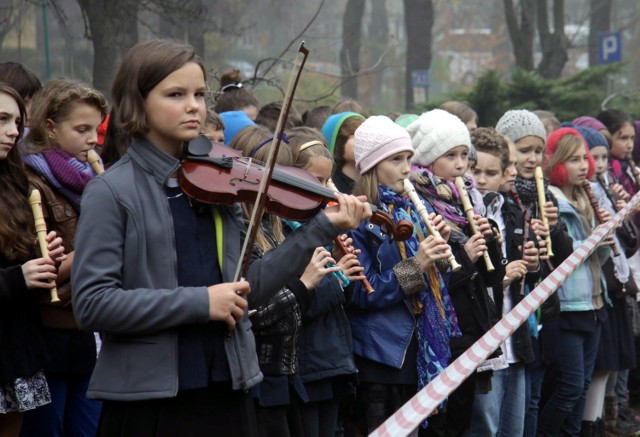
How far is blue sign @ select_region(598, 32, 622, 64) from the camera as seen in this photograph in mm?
22531

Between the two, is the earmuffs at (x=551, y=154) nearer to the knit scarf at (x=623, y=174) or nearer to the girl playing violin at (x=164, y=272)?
the knit scarf at (x=623, y=174)

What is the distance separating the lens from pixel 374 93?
4891 cm

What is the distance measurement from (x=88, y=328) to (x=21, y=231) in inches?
45.8

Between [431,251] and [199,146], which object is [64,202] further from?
[431,251]

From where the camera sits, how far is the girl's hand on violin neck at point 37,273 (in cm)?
408

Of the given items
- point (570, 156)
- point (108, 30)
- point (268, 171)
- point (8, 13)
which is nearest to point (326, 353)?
point (268, 171)

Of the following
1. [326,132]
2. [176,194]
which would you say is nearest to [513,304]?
[326,132]

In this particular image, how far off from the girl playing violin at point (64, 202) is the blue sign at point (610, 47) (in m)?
19.3

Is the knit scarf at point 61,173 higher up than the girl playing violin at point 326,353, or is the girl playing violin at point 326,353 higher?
the knit scarf at point 61,173

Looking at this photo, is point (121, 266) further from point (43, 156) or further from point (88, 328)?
point (43, 156)

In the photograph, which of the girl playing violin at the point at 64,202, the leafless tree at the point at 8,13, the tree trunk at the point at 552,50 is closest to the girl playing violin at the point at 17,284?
the girl playing violin at the point at 64,202

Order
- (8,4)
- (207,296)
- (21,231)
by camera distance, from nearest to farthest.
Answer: (207,296), (21,231), (8,4)

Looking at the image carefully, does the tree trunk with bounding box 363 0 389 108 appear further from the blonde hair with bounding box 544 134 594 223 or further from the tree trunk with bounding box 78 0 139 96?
the blonde hair with bounding box 544 134 594 223

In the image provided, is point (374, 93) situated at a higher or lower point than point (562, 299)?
higher
